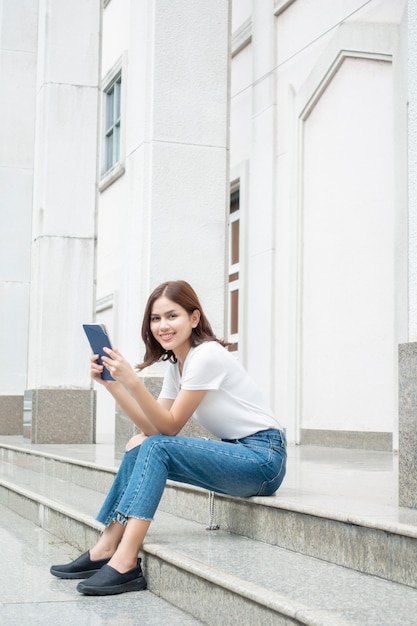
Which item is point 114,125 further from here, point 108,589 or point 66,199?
point 108,589

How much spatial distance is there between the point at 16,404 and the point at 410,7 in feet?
34.2

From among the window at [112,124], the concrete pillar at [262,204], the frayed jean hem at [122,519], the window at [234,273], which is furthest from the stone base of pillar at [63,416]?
the frayed jean hem at [122,519]

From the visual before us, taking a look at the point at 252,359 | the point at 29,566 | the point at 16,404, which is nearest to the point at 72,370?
the point at 252,359

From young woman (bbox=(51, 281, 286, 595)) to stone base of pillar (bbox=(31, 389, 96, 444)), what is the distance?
611 cm

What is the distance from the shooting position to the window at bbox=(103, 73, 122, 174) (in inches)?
576

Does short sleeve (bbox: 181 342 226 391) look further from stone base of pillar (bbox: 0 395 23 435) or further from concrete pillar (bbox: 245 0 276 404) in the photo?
stone base of pillar (bbox: 0 395 23 435)

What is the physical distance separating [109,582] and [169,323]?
3.79 feet

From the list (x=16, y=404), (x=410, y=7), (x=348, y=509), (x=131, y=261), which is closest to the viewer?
(x=348, y=509)

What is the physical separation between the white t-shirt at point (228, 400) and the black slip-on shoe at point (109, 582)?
0.78 metres

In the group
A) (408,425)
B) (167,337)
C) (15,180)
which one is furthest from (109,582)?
(15,180)

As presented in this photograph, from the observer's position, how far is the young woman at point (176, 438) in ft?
12.4

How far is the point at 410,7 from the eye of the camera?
4.09 m

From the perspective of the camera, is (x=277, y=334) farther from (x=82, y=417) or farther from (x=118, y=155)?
(x=118, y=155)

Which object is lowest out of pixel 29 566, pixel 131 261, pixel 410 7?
pixel 29 566
